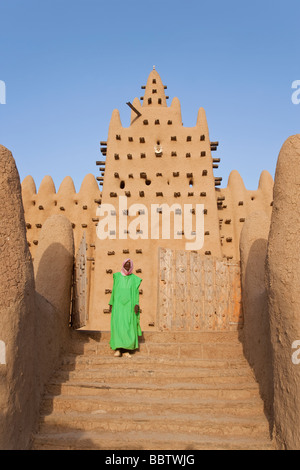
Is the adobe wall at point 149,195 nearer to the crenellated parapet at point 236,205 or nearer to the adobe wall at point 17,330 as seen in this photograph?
the crenellated parapet at point 236,205

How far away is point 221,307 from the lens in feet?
24.7

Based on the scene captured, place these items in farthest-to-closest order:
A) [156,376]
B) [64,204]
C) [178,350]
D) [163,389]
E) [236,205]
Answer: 1. [64,204]
2. [236,205]
3. [178,350]
4. [156,376]
5. [163,389]

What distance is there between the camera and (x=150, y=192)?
10820 mm

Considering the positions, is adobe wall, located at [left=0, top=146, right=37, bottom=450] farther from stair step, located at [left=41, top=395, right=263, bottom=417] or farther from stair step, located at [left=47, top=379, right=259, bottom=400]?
stair step, located at [left=47, top=379, right=259, bottom=400]

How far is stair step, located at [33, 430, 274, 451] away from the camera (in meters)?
3.74

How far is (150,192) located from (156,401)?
280 inches

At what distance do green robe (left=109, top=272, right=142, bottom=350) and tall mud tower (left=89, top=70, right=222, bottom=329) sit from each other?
10.9ft

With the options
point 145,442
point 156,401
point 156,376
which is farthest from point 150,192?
point 145,442

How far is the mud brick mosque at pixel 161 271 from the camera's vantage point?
3777 mm

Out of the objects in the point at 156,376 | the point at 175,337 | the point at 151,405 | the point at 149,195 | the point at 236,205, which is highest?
the point at 236,205

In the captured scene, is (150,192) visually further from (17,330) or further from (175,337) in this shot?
(17,330)

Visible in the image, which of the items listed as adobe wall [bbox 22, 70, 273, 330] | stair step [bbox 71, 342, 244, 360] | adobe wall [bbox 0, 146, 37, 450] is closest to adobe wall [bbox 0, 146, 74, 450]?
adobe wall [bbox 0, 146, 37, 450]

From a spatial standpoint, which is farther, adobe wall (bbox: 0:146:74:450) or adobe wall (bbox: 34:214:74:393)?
adobe wall (bbox: 34:214:74:393)

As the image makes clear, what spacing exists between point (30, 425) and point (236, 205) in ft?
31.3
